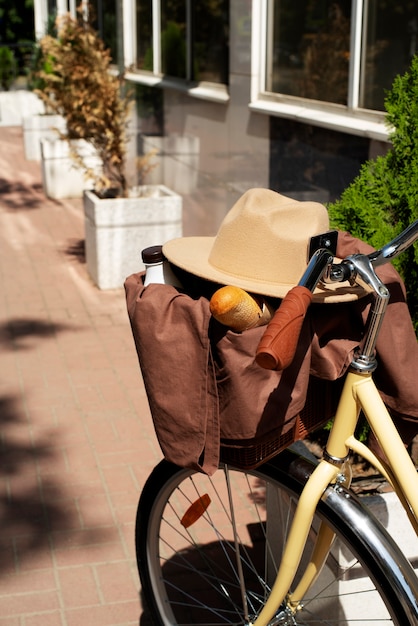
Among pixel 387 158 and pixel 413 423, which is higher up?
pixel 387 158

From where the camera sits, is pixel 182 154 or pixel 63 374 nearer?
pixel 63 374

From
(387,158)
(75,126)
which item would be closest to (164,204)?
(75,126)

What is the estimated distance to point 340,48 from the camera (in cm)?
561

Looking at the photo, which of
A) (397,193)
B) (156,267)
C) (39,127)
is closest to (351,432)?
(156,267)

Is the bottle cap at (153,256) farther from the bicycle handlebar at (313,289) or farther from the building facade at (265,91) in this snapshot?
the building facade at (265,91)

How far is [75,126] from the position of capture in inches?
308

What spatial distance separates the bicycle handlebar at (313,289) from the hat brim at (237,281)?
7cm

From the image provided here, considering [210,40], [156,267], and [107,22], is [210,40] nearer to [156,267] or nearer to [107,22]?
[107,22]

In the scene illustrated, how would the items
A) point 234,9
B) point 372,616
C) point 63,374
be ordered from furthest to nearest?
1. point 234,9
2. point 63,374
3. point 372,616

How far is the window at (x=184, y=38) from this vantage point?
301 inches

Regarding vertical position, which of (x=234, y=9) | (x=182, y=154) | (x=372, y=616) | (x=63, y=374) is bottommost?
(x=63, y=374)

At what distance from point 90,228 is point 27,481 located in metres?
3.67

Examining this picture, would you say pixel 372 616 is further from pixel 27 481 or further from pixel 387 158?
pixel 27 481

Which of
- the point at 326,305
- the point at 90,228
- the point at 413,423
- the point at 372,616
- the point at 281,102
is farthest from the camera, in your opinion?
the point at 90,228
